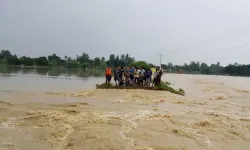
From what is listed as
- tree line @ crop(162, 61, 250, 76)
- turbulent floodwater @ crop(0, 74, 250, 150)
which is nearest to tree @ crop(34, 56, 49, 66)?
tree line @ crop(162, 61, 250, 76)

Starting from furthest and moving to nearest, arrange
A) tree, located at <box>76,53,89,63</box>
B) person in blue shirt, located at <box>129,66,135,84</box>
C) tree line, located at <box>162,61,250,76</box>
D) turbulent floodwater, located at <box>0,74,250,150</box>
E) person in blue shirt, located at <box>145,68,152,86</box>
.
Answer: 1. tree line, located at <box>162,61,250,76</box>
2. tree, located at <box>76,53,89,63</box>
3. person in blue shirt, located at <box>129,66,135,84</box>
4. person in blue shirt, located at <box>145,68,152,86</box>
5. turbulent floodwater, located at <box>0,74,250,150</box>

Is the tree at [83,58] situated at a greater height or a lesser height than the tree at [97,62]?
greater

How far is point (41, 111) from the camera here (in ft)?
34.5

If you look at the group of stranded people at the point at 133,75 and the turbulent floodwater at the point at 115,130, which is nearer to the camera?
the turbulent floodwater at the point at 115,130

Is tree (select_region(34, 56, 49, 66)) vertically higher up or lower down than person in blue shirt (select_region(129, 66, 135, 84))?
higher up

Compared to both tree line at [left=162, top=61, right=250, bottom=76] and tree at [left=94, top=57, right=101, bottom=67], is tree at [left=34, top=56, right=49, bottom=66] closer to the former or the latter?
tree at [left=94, top=57, right=101, bottom=67]

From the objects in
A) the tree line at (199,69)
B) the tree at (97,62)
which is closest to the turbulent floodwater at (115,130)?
the tree at (97,62)

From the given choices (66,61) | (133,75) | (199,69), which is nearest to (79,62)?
(66,61)

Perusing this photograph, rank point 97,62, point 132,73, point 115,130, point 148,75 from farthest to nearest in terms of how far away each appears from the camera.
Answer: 1. point 97,62
2. point 132,73
3. point 148,75
4. point 115,130

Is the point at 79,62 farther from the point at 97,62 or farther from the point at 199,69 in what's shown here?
the point at 199,69

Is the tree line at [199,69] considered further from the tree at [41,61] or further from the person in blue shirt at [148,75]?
the person in blue shirt at [148,75]

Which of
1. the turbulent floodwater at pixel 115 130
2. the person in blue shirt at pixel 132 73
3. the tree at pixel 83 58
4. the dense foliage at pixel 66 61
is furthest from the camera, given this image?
the tree at pixel 83 58

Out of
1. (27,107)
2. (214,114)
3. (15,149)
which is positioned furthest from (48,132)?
(214,114)

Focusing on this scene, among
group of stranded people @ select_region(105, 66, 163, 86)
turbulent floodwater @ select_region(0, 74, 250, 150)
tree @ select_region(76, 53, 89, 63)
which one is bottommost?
turbulent floodwater @ select_region(0, 74, 250, 150)
